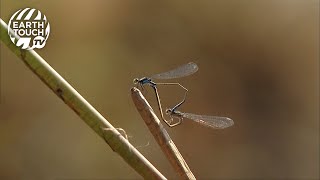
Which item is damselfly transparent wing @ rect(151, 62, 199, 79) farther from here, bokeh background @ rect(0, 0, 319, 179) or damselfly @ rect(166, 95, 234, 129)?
bokeh background @ rect(0, 0, 319, 179)

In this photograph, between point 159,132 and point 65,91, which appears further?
point 159,132

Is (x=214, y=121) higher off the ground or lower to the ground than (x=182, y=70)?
lower

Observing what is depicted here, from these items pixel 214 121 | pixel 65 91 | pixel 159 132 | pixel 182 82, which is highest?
pixel 182 82

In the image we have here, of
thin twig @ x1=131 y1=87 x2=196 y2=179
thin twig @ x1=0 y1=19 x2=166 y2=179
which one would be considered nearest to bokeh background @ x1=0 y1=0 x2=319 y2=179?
thin twig @ x1=131 y1=87 x2=196 y2=179

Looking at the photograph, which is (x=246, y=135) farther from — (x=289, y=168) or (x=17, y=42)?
(x=17, y=42)

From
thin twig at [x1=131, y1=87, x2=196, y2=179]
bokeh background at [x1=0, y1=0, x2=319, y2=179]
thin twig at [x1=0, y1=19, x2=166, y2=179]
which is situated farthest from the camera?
bokeh background at [x1=0, y1=0, x2=319, y2=179]

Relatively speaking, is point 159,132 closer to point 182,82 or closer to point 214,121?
point 214,121

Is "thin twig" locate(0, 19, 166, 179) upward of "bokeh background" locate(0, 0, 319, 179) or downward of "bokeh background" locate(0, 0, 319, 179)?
downward

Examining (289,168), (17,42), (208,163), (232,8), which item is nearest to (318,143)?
(289,168)

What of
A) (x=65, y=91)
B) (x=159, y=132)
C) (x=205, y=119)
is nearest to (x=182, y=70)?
(x=205, y=119)

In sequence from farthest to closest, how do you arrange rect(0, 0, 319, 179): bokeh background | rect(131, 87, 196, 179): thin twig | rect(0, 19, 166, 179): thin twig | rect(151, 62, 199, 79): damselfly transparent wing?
1. rect(0, 0, 319, 179): bokeh background
2. rect(151, 62, 199, 79): damselfly transparent wing
3. rect(131, 87, 196, 179): thin twig
4. rect(0, 19, 166, 179): thin twig
